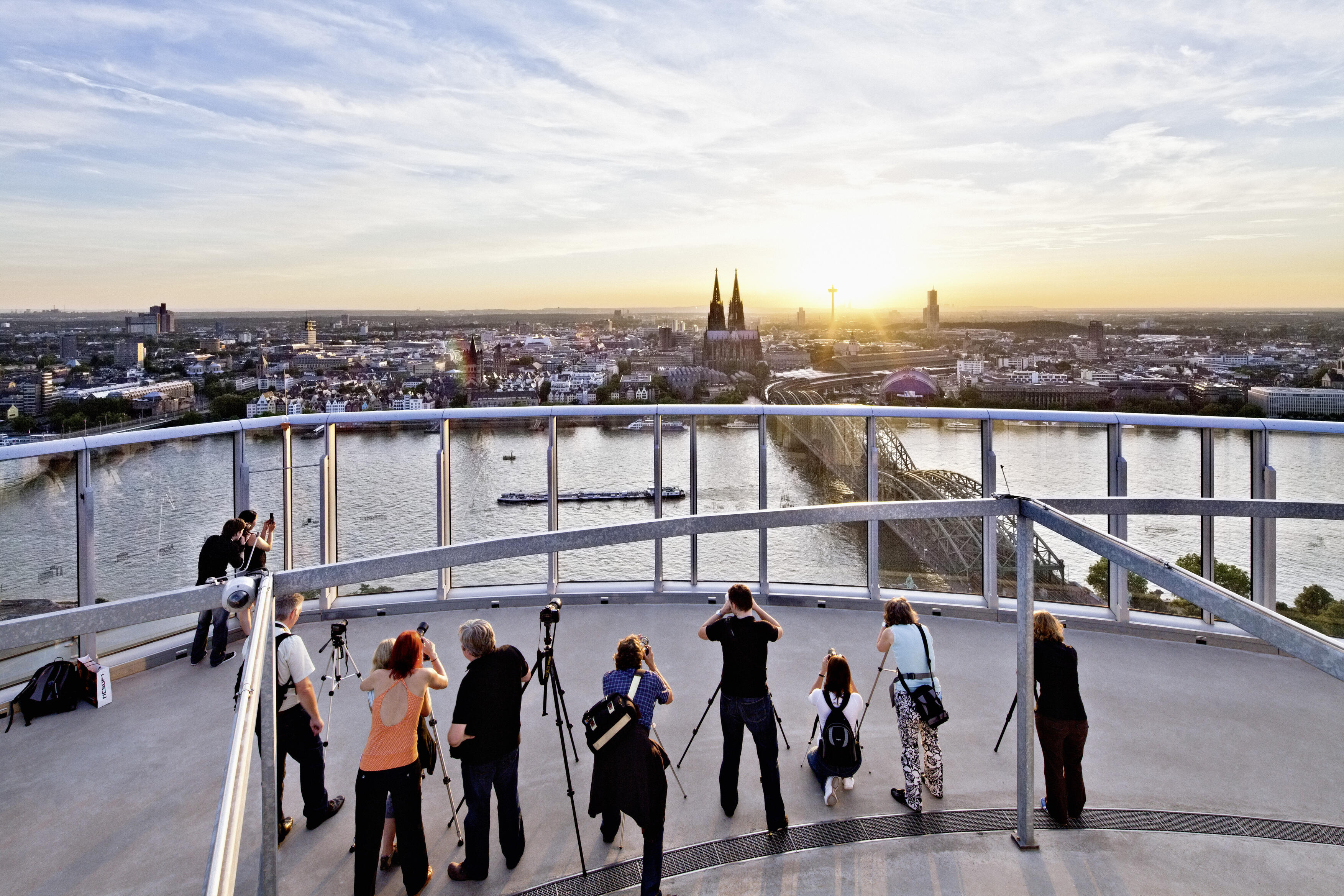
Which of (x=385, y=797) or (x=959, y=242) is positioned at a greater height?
(x=959, y=242)

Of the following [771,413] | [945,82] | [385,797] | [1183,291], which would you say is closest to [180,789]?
[385,797]

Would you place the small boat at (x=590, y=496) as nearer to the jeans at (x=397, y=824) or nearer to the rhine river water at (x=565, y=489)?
the rhine river water at (x=565, y=489)

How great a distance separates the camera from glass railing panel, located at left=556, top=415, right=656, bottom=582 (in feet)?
22.8

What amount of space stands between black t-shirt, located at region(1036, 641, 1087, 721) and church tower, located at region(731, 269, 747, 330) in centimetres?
2948

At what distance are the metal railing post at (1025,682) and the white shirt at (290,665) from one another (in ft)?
10.3

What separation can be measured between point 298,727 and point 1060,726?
3558 millimetres

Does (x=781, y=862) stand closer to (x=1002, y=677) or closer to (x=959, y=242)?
(x=1002, y=677)

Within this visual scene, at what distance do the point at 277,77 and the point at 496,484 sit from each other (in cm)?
1636

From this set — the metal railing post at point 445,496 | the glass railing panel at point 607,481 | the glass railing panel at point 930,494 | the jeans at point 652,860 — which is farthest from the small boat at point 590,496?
the jeans at point 652,860

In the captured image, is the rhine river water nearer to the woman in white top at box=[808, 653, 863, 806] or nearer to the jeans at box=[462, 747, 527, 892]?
the woman in white top at box=[808, 653, 863, 806]

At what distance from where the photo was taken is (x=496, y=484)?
7043 millimetres

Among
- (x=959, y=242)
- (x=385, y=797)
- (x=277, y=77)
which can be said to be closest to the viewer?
(x=385, y=797)

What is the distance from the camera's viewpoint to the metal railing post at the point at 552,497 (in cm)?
693

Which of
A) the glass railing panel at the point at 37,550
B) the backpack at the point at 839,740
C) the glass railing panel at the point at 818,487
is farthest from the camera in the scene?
the glass railing panel at the point at 818,487
